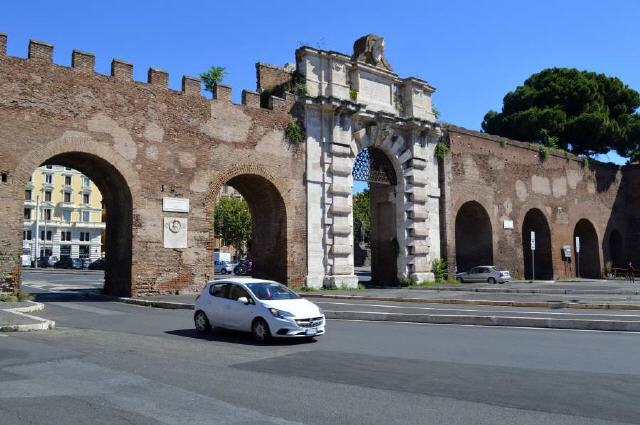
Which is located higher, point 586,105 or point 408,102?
point 586,105

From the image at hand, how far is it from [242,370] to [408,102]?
2149 cm

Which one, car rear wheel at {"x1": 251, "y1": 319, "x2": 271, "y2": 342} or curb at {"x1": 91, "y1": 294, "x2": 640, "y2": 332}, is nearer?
car rear wheel at {"x1": 251, "y1": 319, "x2": 271, "y2": 342}

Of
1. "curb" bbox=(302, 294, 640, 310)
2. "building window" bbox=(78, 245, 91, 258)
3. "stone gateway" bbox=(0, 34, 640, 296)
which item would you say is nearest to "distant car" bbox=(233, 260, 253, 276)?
"stone gateway" bbox=(0, 34, 640, 296)

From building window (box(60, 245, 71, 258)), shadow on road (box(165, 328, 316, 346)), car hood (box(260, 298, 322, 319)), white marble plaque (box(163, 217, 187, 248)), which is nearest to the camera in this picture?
car hood (box(260, 298, 322, 319))

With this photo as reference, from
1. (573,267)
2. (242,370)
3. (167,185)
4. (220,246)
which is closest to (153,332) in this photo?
(242,370)

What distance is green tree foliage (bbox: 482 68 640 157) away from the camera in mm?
45969

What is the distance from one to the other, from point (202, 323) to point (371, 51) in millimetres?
18287

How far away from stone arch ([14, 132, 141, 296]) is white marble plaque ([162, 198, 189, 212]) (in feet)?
3.20

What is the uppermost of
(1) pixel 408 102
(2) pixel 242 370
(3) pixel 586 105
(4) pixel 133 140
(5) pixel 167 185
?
(3) pixel 586 105

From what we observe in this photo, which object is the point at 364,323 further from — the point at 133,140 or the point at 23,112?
the point at 23,112

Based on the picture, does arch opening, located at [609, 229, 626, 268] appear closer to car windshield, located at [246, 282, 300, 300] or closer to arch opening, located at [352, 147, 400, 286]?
arch opening, located at [352, 147, 400, 286]

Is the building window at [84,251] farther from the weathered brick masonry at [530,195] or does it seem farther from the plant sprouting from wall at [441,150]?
the plant sprouting from wall at [441,150]

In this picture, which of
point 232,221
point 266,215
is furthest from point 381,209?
point 232,221

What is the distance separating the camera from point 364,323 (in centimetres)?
1416
